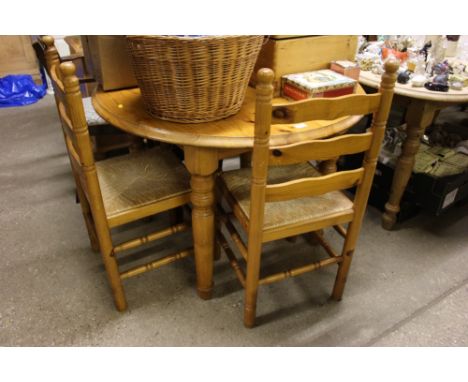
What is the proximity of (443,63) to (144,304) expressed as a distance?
5.72 feet


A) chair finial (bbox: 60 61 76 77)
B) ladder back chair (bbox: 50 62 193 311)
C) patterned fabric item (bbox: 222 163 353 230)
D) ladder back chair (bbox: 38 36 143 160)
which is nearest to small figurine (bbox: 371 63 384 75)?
patterned fabric item (bbox: 222 163 353 230)

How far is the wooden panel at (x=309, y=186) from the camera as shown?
117 centimetres

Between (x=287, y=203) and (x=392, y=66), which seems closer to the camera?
(x=392, y=66)

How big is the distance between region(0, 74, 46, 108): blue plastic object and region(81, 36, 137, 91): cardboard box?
2.46 meters

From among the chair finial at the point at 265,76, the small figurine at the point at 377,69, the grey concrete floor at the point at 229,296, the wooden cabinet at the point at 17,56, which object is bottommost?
the grey concrete floor at the point at 229,296

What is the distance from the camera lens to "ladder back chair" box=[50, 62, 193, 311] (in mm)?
1230

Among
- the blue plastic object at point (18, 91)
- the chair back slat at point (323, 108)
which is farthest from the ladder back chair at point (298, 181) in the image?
the blue plastic object at point (18, 91)

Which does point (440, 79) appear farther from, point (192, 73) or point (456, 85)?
point (192, 73)

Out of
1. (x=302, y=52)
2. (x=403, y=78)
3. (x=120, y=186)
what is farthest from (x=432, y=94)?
(x=120, y=186)

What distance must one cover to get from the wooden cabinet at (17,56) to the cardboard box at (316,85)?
3327 mm

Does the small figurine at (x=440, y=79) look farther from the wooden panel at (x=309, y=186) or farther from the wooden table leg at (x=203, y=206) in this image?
the wooden table leg at (x=203, y=206)

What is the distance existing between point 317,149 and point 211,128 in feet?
1.11

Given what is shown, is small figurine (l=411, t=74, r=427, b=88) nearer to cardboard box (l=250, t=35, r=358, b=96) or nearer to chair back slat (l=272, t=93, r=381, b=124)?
cardboard box (l=250, t=35, r=358, b=96)

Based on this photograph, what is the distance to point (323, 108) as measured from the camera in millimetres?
1055
